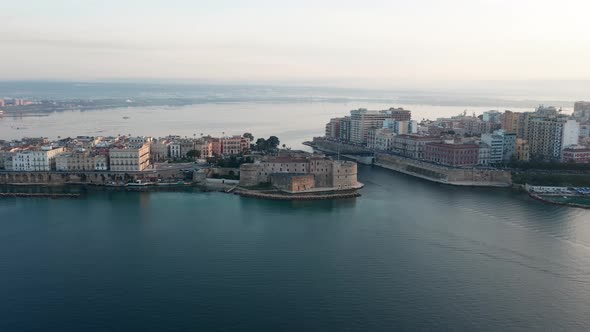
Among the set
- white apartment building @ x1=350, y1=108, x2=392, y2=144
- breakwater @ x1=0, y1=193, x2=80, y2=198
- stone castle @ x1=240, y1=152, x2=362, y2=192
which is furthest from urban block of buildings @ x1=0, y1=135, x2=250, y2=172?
white apartment building @ x1=350, y1=108, x2=392, y2=144

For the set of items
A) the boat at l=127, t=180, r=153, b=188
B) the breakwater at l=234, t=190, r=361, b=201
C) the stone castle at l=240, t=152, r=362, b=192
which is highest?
the stone castle at l=240, t=152, r=362, b=192

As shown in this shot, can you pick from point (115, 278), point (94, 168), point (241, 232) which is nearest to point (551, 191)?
point (241, 232)

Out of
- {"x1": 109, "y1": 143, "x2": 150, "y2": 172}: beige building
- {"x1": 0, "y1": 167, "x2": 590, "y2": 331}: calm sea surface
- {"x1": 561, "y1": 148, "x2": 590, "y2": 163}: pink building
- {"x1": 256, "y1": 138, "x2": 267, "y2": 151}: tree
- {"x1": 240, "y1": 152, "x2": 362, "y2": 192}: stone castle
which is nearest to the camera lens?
{"x1": 0, "y1": 167, "x2": 590, "y2": 331}: calm sea surface

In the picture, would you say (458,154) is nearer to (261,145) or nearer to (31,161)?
(261,145)

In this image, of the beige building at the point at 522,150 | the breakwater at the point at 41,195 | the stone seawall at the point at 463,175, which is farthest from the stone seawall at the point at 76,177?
the beige building at the point at 522,150

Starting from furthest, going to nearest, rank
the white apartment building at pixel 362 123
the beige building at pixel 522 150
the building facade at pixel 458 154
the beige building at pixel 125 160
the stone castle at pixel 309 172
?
the white apartment building at pixel 362 123 < the beige building at pixel 522 150 < the building facade at pixel 458 154 < the beige building at pixel 125 160 < the stone castle at pixel 309 172

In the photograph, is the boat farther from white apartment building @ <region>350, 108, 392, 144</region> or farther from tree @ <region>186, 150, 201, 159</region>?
white apartment building @ <region>350, 108, 392, 144</region>

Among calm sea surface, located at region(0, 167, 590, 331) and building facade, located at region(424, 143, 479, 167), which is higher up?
building facade, located at region(424, 143, 479, 167)

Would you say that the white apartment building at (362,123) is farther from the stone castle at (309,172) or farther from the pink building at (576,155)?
the stone castle at (309,172)
